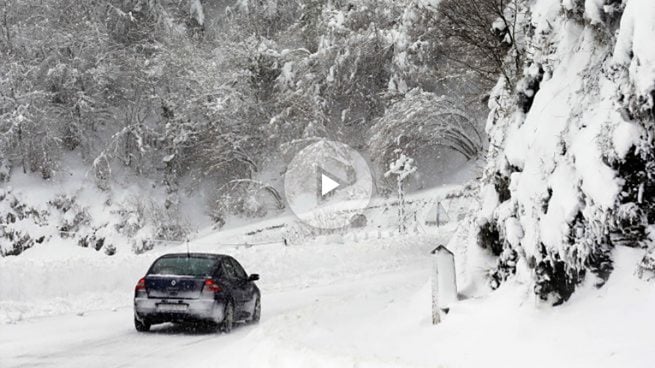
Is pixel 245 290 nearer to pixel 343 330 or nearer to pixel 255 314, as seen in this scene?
pixel 255 314

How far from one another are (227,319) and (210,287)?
28.7 inches

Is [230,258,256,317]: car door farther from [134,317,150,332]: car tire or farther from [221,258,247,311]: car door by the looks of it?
[134,317,150,332]: car tire

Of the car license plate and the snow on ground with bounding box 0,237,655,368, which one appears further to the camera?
the car license plate

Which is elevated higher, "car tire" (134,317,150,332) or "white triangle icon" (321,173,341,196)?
"white triangle icon" (321,173,341,196)

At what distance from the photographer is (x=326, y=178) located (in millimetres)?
47281

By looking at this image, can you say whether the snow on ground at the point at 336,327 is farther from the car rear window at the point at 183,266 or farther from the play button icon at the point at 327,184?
the play button icon at the point at 327,184

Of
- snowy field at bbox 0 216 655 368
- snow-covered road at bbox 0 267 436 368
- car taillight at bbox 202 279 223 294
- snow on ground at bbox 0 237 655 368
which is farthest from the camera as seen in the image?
car taillight at bbox 202 279 223 294

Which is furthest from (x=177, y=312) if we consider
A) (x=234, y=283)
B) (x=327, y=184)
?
(x=327, y=184)

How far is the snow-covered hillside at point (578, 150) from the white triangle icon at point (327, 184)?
36088 mm

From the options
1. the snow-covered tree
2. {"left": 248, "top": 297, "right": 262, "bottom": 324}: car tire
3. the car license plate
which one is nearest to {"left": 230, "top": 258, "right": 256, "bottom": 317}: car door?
{"left": 248, "top": 297, "right": 262, "bottom": 324}: car tire

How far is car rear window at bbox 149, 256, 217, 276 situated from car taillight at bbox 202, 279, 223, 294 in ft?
1.19

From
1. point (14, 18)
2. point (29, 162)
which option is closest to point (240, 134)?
point (29, 162)

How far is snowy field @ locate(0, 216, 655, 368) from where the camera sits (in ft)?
24.0

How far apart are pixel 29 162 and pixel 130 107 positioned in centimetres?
714
